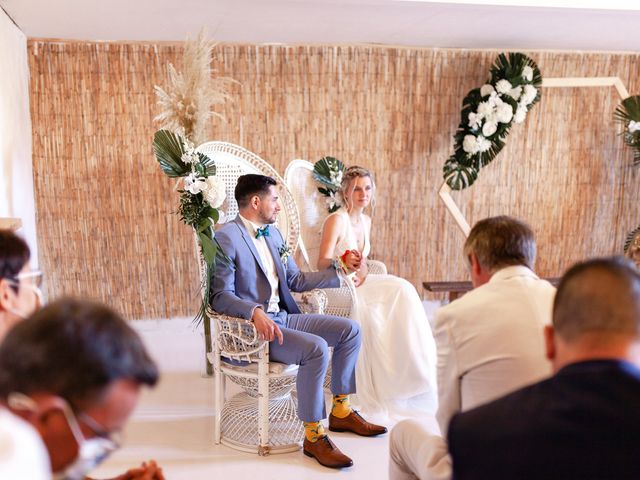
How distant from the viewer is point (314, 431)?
3264 millimetres

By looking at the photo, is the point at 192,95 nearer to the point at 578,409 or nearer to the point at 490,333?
the point at 490,333

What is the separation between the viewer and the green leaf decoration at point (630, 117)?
5.36 metres

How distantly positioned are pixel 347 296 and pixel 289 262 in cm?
39

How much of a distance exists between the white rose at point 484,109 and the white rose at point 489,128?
0.08 m

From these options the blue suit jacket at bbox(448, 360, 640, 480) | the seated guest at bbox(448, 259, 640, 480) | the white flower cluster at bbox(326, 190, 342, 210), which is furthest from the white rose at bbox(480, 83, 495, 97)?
the blue suit jacket at bbox(448, 360, 640, 480)

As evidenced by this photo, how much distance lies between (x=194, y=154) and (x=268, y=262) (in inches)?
27.1

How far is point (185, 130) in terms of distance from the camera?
3.89 m

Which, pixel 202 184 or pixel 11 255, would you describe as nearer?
pixel 11 255

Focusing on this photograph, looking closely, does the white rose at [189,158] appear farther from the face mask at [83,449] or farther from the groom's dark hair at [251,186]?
the face mask at [83,449]

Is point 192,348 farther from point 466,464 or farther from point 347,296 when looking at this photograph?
point 466,464

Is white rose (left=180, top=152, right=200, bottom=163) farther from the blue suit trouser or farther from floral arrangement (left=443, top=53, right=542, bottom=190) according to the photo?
floral arrangement (left=443, top=53, right=542, bottom=190)

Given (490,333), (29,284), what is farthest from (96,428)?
(490,333)

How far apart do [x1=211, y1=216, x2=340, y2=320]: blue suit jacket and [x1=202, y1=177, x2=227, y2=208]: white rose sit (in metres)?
0.13

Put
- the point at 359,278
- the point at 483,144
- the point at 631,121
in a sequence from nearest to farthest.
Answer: the point at 359,278, the point at 483,144, the point at 631,121
